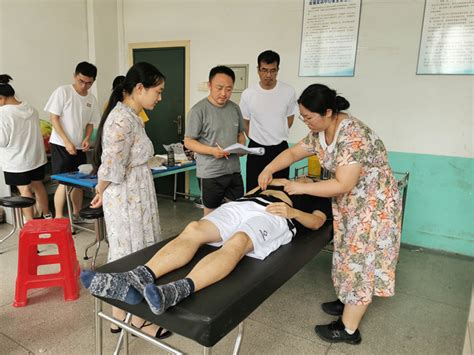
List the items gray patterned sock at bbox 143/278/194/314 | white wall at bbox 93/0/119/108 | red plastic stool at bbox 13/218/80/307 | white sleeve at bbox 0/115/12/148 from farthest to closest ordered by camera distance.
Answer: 1. white wall at bbox 93/0/119/108
2. white sleeve at bbox 0/115/12/148
3. red plastic stool at bbox 13/218/80/307
4. gray patterned sock at bbox 143/278/194/314

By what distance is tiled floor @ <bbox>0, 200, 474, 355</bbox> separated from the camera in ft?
6.49

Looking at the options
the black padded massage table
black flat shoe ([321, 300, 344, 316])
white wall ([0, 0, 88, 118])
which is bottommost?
black flat shoe ([321, 300, 344, 316])

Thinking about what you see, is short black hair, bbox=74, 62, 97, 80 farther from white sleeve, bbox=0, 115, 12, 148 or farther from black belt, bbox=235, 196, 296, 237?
black belt, bbox=235, 196, 296, 237

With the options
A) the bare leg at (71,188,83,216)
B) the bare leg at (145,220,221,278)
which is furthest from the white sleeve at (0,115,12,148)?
the bare leg at (145,220,221,278)

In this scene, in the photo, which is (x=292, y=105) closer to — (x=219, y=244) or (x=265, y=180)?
(x=265, y=180)

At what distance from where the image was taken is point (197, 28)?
4.36 metres

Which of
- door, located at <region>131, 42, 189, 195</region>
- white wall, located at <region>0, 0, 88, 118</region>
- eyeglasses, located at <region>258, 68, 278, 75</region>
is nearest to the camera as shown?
eyeglasses, located at <region>258, 68, 278, 75</region>

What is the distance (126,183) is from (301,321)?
136cm

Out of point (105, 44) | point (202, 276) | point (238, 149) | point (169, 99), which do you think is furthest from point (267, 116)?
point (105, 44)

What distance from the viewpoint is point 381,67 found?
3.38 m

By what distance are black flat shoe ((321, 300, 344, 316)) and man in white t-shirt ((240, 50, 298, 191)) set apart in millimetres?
1141

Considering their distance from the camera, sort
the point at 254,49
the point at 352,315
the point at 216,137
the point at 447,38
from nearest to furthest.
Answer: the point at 352,315, the point at 216,137, the point at 447,38, the point at 254,49

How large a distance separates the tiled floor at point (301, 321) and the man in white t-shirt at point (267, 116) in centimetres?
99

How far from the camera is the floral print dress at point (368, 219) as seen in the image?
1.77m
